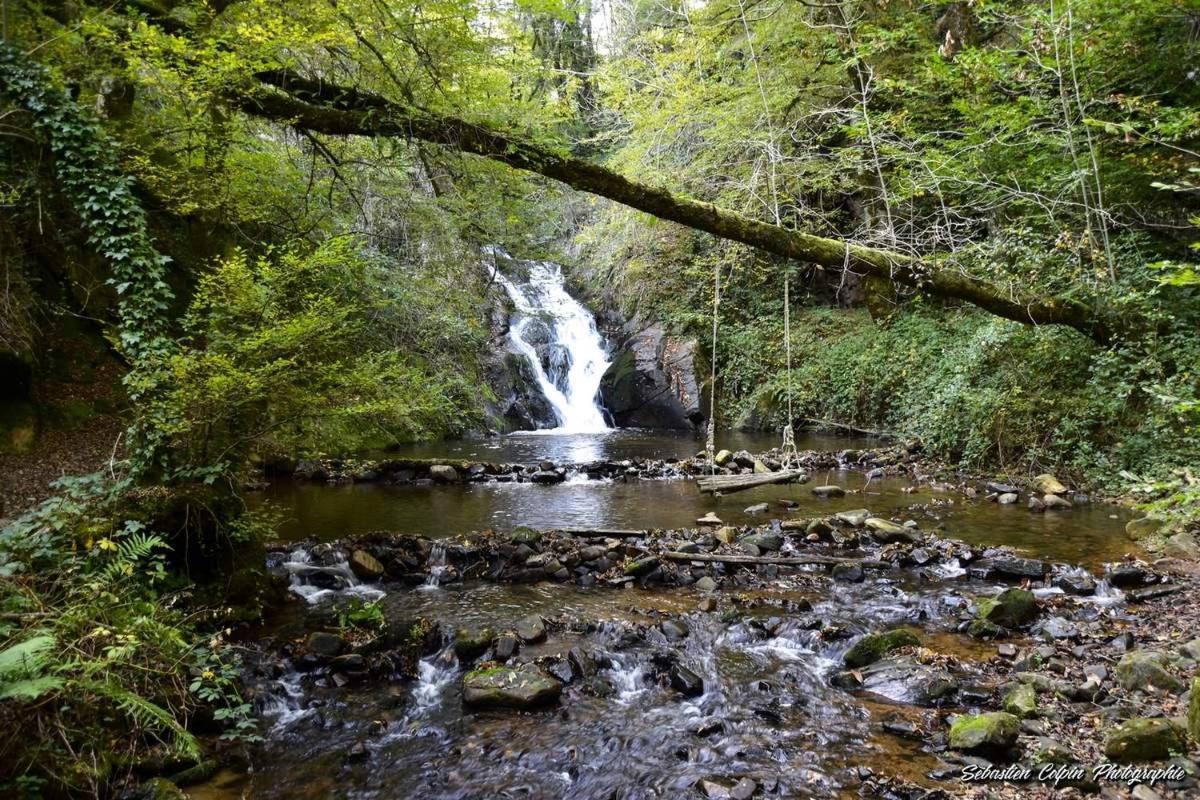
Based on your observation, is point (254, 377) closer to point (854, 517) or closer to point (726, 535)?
point (726, 535)

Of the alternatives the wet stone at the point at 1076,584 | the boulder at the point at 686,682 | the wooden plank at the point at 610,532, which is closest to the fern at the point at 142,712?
the boulder at the point at 686,682

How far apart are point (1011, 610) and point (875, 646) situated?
1.42 m

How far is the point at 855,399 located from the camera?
15656 mm

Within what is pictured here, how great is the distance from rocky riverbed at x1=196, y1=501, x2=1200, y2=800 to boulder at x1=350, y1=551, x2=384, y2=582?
2 cm

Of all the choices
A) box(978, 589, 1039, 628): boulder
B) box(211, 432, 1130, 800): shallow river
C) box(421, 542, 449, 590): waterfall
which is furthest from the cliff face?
box(978, 589, 1039, 628): boulder

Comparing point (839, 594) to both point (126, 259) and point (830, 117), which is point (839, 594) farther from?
point (830, 117)

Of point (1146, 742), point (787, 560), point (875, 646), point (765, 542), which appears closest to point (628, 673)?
point (875, 646)

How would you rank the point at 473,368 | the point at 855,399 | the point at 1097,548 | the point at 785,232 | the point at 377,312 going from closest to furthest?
the point at 1097,548 < the point at 785,232 < the point at 377,312 < the point at 473,368 < the point at 855,399

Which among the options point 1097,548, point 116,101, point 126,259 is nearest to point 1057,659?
point 1097,548

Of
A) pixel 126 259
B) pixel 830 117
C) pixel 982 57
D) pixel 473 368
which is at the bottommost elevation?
pixel 473 368

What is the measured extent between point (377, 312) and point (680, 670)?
31.2 ft

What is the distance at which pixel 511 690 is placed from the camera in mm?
4219

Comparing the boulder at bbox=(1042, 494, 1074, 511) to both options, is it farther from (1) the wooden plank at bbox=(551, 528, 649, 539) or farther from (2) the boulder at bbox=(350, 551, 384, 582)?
(2) the boulder at bbox=(350, 551, 384, 582)

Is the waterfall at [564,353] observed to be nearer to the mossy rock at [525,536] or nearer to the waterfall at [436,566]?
the mossy rock at [525,536]
